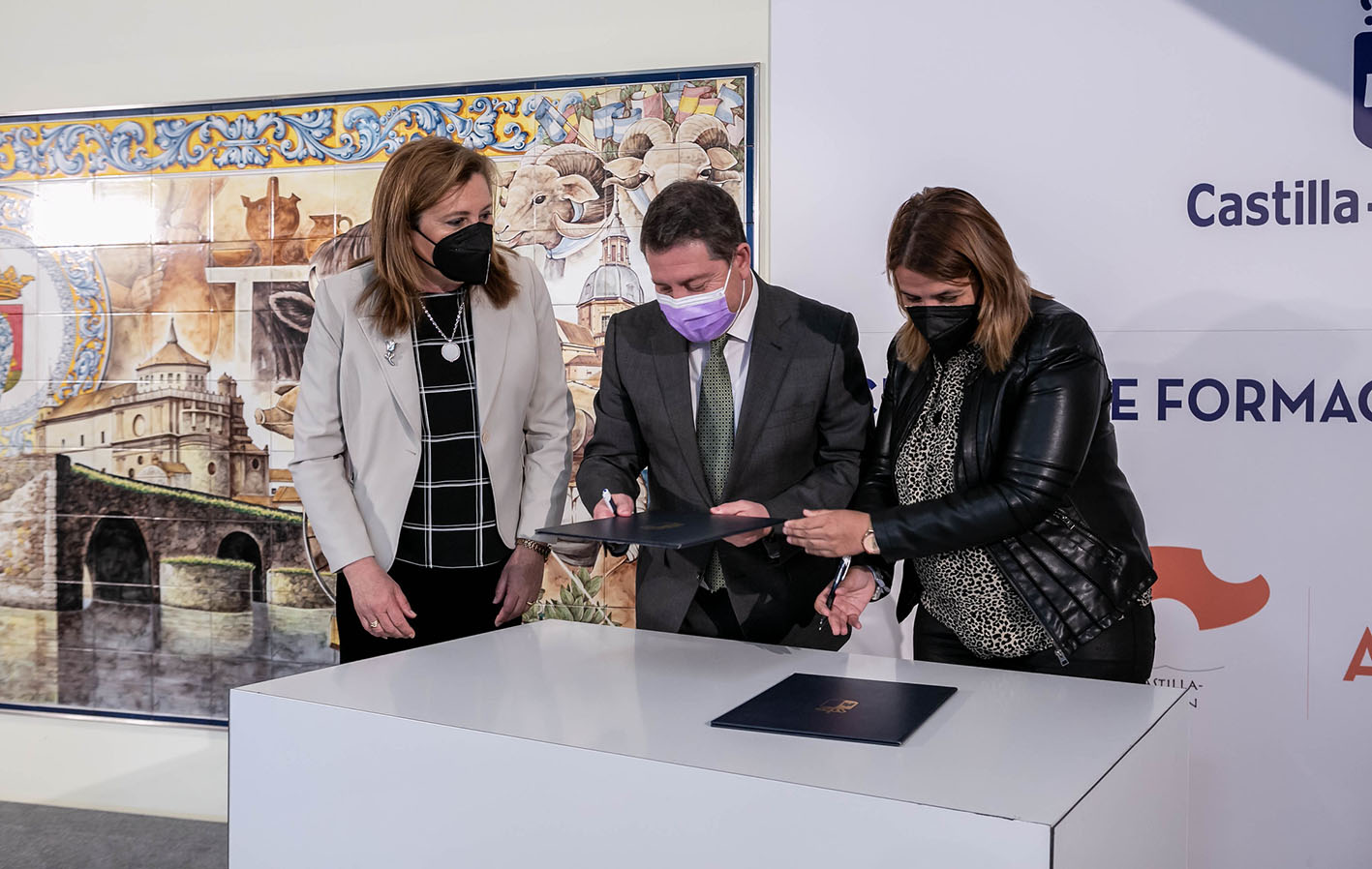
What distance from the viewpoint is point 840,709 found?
5.06 feet

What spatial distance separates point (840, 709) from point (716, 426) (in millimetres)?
826

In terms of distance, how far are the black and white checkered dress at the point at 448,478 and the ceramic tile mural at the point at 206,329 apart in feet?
4.32

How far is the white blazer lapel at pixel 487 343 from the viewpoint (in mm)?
2355

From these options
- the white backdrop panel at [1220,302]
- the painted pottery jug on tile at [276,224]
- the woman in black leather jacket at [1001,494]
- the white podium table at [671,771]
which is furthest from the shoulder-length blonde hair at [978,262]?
the painted pottery jug on tile at [276,224]

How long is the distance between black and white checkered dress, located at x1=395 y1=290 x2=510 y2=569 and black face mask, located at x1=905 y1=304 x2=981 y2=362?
919 millimetres

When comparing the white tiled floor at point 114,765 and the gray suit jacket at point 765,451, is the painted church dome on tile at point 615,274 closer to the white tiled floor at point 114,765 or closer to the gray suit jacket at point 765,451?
the gray suit jacket at point 765,451

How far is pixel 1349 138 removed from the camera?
2.49 m

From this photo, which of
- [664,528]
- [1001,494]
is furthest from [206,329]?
[1001,494]

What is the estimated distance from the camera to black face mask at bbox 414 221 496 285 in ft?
7.62

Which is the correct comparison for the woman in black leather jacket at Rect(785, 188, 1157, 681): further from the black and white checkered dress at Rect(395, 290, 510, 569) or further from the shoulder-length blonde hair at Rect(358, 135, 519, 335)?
the shoulder-length blonde hair at Rect(358, 135, 519, 335)

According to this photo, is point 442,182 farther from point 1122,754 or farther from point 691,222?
point 1122,754

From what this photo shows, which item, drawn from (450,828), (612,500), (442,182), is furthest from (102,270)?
(450,828)

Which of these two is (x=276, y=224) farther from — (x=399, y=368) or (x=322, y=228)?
(x=399, y=368)

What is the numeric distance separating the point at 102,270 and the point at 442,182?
2.35m
